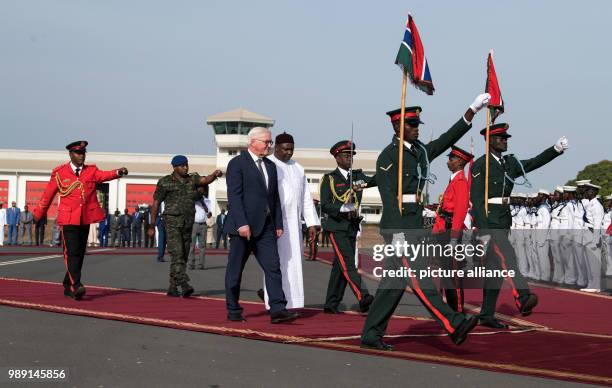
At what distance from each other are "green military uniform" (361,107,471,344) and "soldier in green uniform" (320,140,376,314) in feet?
9.18

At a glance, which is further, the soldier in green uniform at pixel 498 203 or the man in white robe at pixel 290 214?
the man in white robe at pixel 290 214

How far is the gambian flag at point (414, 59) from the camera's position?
877 cm

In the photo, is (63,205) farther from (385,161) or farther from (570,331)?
(570,331)

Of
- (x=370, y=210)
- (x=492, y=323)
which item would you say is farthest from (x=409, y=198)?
(x=370, y=210)

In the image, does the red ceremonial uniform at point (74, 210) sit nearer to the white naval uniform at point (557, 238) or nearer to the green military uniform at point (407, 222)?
the green military uniform at point (407, 222)

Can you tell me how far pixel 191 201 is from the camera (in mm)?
13523

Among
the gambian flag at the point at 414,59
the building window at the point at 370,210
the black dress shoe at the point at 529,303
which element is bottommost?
the black dress shoe at the point at 529,303

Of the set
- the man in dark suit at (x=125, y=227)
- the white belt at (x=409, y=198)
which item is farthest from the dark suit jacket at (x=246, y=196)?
the man in dark suit at (x=125, y=227)

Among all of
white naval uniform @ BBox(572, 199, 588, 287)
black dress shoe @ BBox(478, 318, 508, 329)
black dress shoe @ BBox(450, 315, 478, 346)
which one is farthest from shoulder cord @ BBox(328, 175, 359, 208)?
white naval uniform @ BBox(572, 199, 588, 287)

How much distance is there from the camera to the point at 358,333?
9.33 m

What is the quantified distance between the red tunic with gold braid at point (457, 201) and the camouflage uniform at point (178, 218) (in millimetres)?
3412

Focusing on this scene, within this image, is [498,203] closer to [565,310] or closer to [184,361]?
[565,310]

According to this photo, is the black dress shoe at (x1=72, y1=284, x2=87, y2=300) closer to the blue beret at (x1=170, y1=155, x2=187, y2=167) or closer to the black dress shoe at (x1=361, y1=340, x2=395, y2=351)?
the blue beret at (x1=170, y1=155, x2=187, y2=167)

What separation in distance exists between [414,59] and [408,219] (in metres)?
1.49
